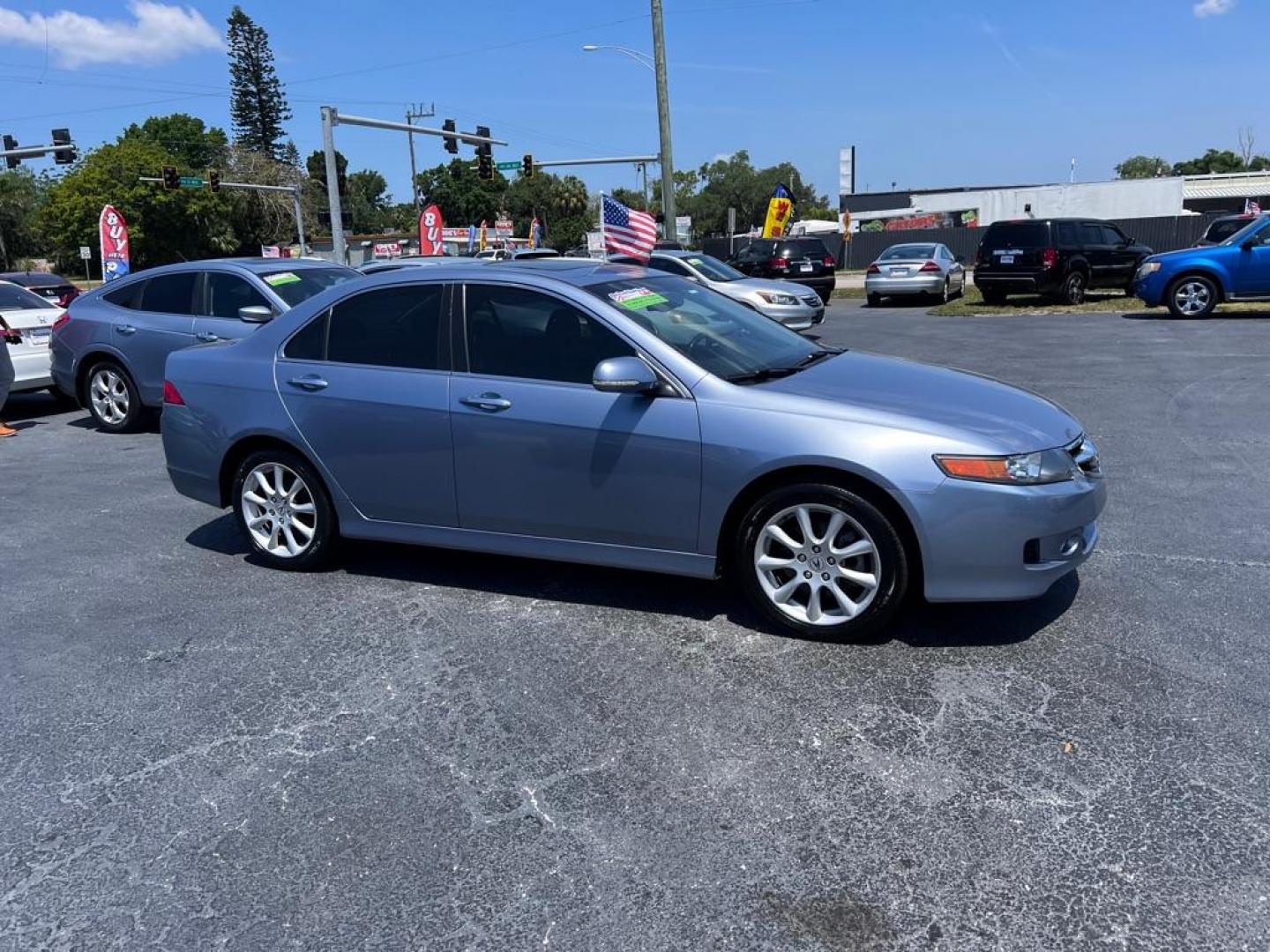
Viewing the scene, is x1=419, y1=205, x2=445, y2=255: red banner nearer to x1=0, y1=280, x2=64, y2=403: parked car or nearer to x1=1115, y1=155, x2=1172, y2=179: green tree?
x1=0, y1=280, x2=64, y2=403: parked car

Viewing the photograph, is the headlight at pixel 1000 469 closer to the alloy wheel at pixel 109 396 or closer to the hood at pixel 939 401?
Result: the hood at pixel 939 401

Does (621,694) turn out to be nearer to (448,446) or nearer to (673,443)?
(673,443)

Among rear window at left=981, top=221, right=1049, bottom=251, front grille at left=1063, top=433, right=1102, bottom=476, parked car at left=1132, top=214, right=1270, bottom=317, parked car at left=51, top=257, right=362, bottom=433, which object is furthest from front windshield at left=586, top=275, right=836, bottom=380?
rear window at left=981, top=221, right=1049, bottom=251

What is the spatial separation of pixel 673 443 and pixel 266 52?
3629 inches

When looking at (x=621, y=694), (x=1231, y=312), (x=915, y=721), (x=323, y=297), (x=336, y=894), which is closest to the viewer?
(x=336, y=894)

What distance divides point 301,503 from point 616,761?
2.80 metres

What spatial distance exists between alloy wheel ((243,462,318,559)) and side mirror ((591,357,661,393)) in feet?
6.51

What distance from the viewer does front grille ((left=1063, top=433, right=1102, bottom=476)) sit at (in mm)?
4387

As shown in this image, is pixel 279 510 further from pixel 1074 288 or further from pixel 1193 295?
pixel 1074 288

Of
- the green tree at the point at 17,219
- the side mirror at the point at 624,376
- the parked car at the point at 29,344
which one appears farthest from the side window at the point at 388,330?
the green tree at the point at 17,219

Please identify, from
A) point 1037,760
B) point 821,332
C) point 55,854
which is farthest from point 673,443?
point 821,332

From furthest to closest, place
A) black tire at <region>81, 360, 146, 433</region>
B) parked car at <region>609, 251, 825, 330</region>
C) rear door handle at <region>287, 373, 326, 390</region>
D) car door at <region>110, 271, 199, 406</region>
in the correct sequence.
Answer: parked car at <region>609, 251, 825, 330</region>, black tire at <region>81, 360, 146, 433</region>, car door at <region>110, 271, 199, 406</region>, rear door handle at <region>287, 373, 326, 390</region>

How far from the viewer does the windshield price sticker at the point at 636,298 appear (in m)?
4.88

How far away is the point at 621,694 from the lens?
400 centimetres
